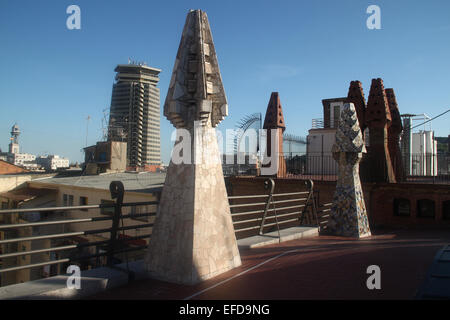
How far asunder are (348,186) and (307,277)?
14.9ft

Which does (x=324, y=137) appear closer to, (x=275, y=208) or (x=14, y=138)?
(x=275, y=208)

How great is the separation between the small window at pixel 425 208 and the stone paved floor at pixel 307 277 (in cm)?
649

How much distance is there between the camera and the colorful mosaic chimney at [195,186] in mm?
4199

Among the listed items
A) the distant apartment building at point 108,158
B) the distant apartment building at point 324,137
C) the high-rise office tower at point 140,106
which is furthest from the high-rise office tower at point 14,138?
the distant apartment building at point 324,137

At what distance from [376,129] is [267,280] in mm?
11293

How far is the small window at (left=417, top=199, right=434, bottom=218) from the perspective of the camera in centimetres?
1189

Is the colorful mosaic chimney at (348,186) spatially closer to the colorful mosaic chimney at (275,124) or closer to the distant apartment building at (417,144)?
the colorful mosaic chimney at (275,124)

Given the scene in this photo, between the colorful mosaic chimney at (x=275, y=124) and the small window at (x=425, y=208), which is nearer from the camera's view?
the small window at (x=425, y=208)

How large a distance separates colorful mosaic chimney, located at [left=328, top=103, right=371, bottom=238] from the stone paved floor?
196 cm

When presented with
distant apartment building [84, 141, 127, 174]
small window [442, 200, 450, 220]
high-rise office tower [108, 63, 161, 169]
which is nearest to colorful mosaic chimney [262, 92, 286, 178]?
small window [442, 200, 450, 220]

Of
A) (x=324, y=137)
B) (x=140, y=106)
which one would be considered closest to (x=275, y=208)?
(x=324, y=137)
